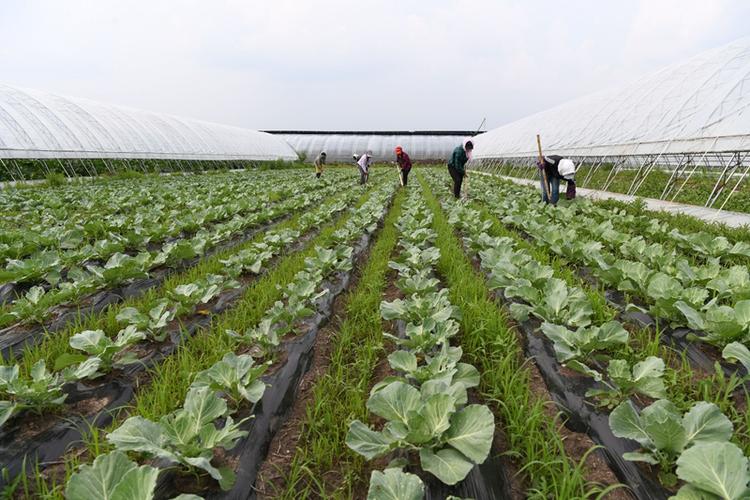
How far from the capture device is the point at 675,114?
9539 mm

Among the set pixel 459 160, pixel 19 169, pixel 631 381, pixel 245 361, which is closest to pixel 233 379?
pixel 245 361

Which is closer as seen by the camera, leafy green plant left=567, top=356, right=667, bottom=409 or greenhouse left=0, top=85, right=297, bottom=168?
leafy green plant left=567, top=356, right=667, bottom=409

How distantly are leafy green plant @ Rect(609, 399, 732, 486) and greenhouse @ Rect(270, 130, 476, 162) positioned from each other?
1688 inches

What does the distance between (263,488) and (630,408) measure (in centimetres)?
134

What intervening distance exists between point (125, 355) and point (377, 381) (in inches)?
54.5

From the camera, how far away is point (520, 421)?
69.3 inches

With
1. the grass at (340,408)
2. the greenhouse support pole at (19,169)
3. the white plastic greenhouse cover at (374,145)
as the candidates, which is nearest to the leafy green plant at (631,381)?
the grass at (340,408)

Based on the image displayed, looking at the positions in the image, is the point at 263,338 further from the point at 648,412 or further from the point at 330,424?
the point at 648,412

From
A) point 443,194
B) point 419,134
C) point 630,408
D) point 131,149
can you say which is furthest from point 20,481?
point 419,134

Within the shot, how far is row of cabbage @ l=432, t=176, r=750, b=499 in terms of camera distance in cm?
110

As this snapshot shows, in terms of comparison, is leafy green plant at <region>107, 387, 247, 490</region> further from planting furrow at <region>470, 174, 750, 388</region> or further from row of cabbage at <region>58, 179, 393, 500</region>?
planting furrow at <region>470, 174, 750, 388</region>

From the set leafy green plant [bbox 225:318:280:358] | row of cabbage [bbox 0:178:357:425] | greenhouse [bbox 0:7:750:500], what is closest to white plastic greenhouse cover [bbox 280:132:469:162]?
greenhouse [bbox 0:7:750:500]

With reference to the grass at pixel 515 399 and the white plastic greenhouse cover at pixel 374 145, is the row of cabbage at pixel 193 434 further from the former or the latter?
the white plastic greenhouse cover at pixel 374 145

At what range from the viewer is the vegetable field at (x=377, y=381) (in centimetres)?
138
